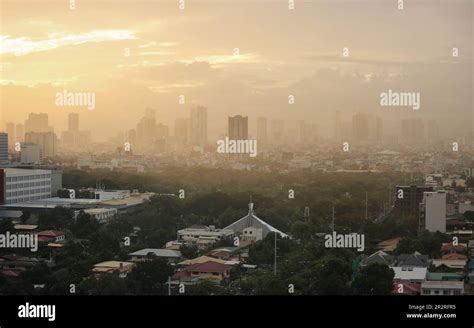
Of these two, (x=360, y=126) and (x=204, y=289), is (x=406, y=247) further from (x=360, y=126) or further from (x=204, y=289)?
(x=204, y=289)

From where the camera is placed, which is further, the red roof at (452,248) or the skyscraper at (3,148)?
the skyscraper at (3,148)

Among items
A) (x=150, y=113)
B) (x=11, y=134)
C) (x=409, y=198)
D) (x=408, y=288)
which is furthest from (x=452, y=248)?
(x=11, y=134)

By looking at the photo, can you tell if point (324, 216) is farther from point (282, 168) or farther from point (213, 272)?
point (213, 272)

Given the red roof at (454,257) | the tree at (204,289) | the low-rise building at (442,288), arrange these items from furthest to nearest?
the red roof at (454,257) < the tree at (204,289) < the low-rise building at (442,288)

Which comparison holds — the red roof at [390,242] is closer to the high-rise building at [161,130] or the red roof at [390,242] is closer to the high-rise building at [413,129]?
the high-rise building at [413,129]

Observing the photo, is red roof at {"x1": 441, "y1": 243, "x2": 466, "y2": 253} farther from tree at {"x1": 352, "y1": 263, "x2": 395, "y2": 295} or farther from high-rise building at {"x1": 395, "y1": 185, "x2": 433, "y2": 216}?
tree at {"x1": 352, "y1": 263, "x2": 395, "y2": 295}

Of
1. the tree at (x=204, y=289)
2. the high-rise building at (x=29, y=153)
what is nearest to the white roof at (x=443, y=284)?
the tree at (x=204, y=289)
